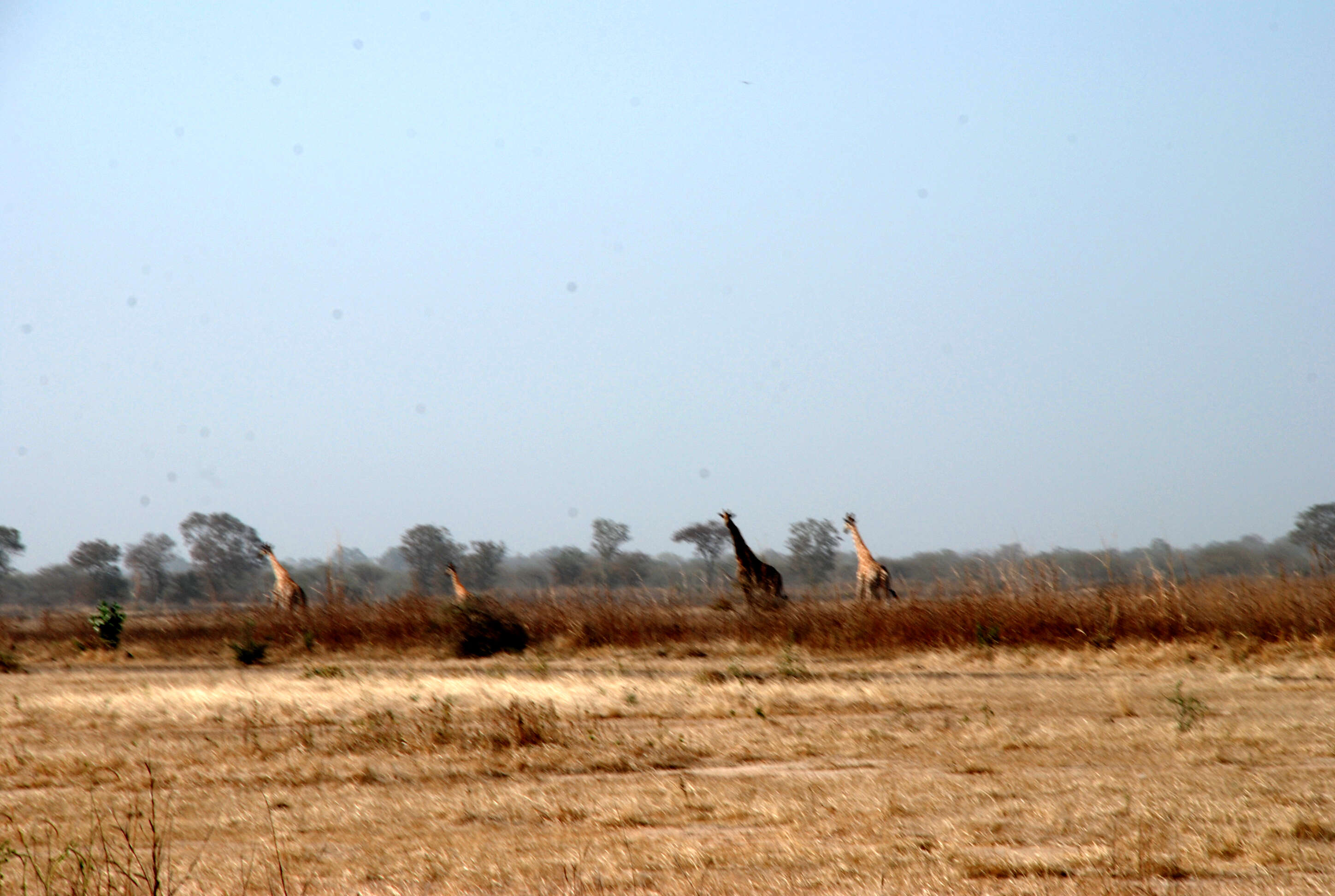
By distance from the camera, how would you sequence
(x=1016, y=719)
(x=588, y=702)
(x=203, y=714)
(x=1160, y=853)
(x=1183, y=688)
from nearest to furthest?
1. (x=1160, y=853)
2. (x=1016, y=719)
3. (x=203, y=714)
4. (x=588, y=702)
5. (x=1183, y=688)

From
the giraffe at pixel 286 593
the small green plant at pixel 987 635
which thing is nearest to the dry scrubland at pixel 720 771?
the small green plant at pixel 987 635

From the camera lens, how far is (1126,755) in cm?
882

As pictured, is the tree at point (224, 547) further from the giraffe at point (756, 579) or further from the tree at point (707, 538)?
the giraffe at point (756, 579)

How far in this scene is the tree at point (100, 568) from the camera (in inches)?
2847

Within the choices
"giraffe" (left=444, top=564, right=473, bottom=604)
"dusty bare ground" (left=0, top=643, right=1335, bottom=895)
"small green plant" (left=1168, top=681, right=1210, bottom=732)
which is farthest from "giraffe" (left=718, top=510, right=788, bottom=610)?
"small green plant" (left=1168, top=681, right=1210, bottom=732)

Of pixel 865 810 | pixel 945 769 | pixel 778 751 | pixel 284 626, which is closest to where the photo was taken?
pixel 865 810

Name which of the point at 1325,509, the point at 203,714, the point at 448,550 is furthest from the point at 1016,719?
the point at 448,550

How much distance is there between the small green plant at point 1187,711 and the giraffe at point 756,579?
9.83 m

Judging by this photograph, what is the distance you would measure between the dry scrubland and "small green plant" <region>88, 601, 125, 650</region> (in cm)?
435

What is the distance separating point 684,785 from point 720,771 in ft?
3.40

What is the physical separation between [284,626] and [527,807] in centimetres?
1723

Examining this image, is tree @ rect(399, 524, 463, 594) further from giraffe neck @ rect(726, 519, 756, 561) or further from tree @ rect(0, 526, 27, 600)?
giraffe neck @ rect(726, 519, 756, 561)

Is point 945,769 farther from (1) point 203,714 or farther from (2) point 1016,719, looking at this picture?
(1) point 203,714

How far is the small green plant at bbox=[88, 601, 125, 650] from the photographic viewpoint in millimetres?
22688
